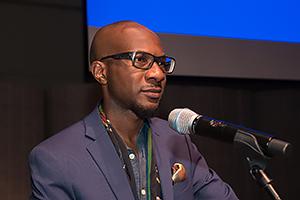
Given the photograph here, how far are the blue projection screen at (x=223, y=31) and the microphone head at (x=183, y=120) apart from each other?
981mm

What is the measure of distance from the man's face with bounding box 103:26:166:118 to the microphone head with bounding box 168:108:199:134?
0.37 meters

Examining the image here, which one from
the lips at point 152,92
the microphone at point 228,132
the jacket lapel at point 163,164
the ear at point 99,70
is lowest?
the jacket lapel at point 163,164

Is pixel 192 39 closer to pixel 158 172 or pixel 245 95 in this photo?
pixel 245 95

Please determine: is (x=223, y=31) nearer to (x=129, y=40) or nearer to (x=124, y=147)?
(x=129, y=40)

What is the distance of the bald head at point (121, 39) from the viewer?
1644 millimetres

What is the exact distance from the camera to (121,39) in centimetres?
166

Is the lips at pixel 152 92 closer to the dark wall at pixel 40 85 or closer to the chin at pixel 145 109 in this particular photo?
the chin at pixel 145 109

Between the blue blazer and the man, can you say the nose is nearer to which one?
the man

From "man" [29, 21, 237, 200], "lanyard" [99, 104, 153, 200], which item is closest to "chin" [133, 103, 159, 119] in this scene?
"man" [29, 21, 237, 200]

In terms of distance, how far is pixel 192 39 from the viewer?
2357 mm

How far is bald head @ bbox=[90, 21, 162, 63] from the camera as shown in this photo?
1644 mm

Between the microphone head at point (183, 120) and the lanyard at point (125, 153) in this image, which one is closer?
the microphone head at point (183, 120)

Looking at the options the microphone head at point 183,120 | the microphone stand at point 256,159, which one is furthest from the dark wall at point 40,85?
the microphone stand at point 256,159

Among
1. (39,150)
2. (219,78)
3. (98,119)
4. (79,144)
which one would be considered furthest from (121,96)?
(219,78)
